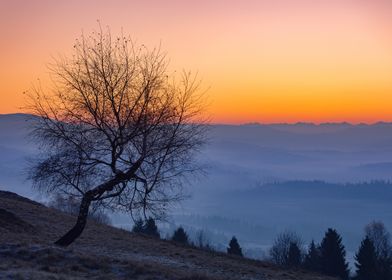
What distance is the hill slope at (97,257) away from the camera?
18.9 m

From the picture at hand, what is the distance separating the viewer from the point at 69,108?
Result: 76.6 feet

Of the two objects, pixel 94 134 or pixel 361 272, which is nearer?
pixel 94 134

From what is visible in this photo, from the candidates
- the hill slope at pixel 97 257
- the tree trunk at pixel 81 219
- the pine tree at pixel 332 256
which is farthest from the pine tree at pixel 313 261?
the tree trunk at pixel 81 219

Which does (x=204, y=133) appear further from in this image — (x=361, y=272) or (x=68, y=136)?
(x=361, y=272)

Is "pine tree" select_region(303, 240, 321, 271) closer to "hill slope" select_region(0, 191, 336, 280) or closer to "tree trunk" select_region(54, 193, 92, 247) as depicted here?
"hill slope" select_region(0, 191, 336, 280)

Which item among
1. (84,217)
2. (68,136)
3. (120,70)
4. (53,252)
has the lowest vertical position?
(53,252)

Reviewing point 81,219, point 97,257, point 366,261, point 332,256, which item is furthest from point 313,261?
point 97,257

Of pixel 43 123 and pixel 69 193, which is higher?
pixel 43 123

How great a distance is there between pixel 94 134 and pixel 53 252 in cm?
543

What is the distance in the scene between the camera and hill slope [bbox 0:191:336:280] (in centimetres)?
1886

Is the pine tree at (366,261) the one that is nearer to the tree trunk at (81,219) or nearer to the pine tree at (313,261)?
the pine tree at (313,261)

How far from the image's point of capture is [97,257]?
21781 millimetres

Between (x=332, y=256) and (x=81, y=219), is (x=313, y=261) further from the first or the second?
(x=81, y=219)

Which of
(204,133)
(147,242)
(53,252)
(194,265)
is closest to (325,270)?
(147,242)
